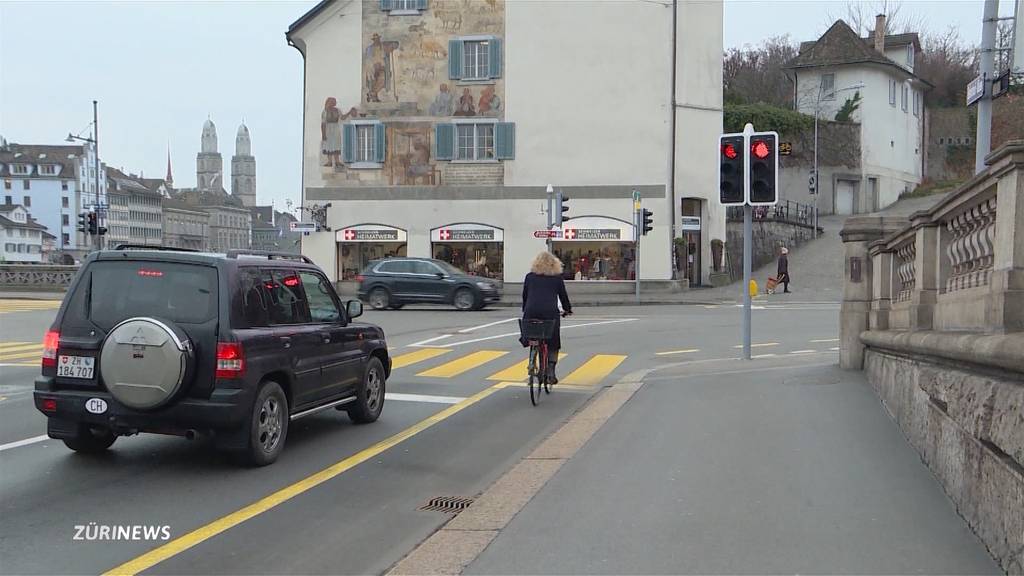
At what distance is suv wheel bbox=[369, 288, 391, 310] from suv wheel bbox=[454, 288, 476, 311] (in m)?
2.27

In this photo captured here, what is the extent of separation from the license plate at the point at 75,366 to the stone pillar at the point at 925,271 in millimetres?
6618

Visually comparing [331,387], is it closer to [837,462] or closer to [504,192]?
[837,462]

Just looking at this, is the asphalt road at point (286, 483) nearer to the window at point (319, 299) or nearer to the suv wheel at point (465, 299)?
the window at point (319, 299)

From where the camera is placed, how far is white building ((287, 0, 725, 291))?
121ft

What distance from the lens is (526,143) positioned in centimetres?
3750

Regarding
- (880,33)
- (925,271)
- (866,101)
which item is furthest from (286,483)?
(880,33)

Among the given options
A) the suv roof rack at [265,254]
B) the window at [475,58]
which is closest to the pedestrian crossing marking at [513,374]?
the suv roof rack at [265,254]

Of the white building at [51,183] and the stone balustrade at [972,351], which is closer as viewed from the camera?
the stone balustrade at [972,351]

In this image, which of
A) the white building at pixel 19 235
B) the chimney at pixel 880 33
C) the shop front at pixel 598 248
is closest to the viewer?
the shop front at pixel 598 248

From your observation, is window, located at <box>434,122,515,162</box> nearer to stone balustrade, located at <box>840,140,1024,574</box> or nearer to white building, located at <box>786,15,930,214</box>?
stone balustrade, located at <box>840,140,1024,574</box>

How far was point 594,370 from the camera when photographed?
14.3 metres

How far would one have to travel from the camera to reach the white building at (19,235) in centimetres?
11469

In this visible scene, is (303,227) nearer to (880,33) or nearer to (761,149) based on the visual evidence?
(761,149)

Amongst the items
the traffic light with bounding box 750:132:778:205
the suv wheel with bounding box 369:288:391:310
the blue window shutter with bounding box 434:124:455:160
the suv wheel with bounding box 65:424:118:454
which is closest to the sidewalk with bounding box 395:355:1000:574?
the suv wheel with bounding box 65:424:118:454
